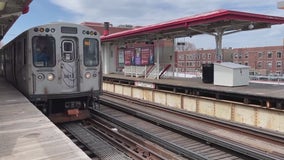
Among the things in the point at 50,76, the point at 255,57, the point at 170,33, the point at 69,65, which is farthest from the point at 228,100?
the point at 255,57

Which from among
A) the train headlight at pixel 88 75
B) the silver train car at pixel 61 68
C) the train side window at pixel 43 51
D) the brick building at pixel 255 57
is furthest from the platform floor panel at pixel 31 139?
the brick building at pixel 255 57

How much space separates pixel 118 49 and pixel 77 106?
49.4ft

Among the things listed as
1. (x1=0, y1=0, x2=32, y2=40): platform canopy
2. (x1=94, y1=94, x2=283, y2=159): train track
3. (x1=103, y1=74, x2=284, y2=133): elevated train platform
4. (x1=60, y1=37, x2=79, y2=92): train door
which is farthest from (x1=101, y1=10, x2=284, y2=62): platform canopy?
(x1=0, y1=0, x2=32, y2=40): platform canopy

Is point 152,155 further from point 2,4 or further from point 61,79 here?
point 2,4

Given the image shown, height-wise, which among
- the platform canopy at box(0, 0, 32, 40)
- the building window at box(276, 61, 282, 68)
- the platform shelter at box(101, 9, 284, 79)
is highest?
the platform canopy at box(0, 0, 32, 40)

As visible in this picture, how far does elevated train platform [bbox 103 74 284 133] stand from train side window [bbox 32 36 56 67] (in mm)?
5662

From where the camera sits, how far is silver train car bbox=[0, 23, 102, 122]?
821 centimetres

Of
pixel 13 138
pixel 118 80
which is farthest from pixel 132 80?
pixel 13 138

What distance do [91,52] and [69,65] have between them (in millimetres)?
842

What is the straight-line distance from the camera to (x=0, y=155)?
4.11m

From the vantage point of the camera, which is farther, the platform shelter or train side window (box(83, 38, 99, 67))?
the platform shelter

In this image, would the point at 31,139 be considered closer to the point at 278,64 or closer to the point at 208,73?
the point at 208,73

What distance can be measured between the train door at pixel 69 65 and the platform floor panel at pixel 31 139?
1.80 m

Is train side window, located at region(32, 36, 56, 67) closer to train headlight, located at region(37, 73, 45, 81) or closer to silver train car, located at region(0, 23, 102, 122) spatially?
silver train car, located at region(0, 23, 102, 122)
